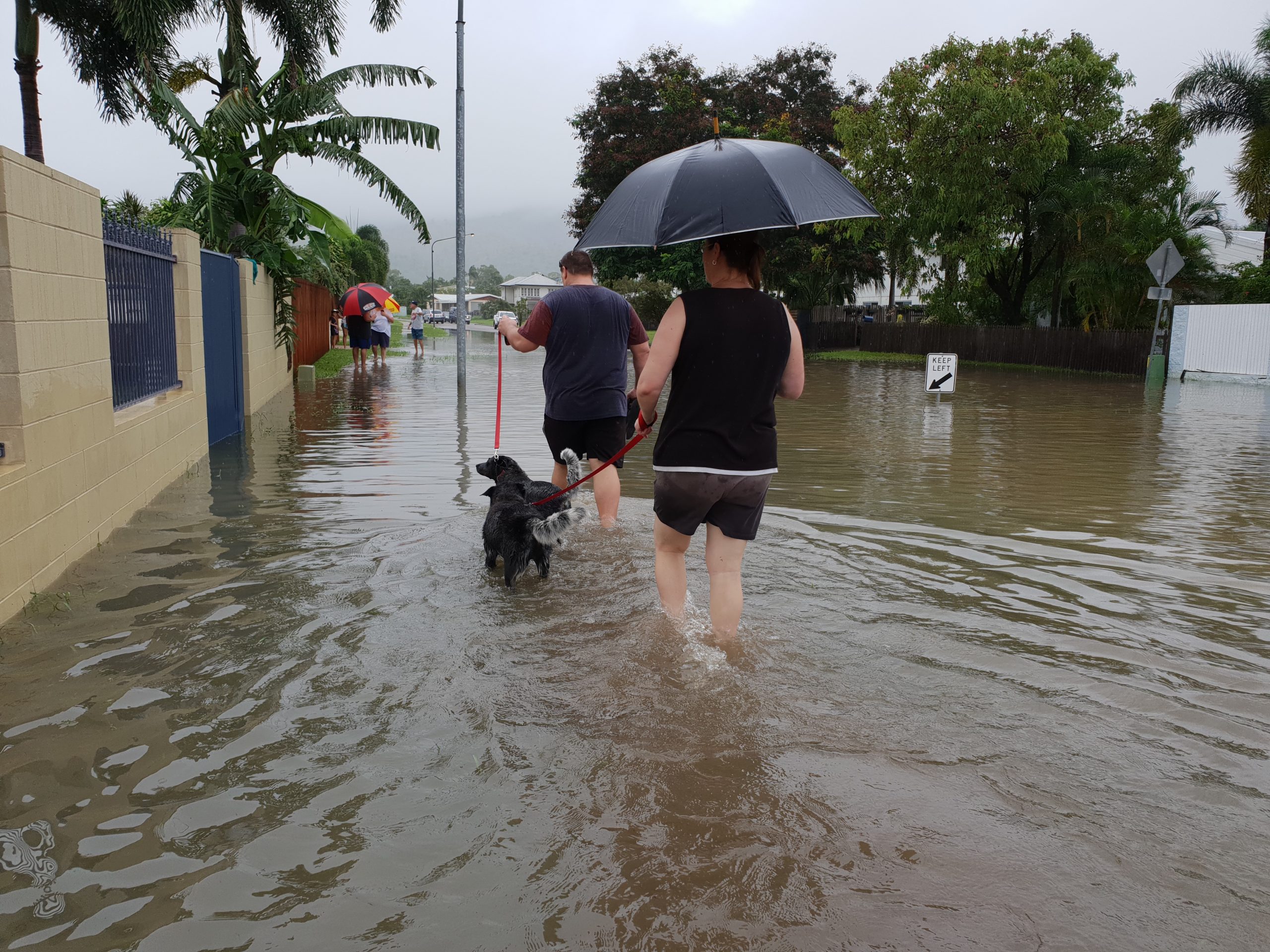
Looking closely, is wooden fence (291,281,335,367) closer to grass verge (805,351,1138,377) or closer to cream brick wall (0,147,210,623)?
cream brick wall (0,147,210,623)

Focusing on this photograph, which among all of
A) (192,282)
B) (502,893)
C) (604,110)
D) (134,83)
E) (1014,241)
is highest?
(604,110)

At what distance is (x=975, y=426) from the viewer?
13.9 metres

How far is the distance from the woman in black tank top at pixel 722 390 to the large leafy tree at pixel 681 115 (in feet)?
116

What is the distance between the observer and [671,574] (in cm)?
432

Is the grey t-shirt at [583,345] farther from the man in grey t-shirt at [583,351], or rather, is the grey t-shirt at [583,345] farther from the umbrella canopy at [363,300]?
the umbrella canopy at [363,300]

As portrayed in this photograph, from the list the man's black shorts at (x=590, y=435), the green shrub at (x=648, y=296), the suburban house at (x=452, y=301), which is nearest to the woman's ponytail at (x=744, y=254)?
the man's black shorts at (x=590, y=435)

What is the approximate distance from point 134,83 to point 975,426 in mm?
23283

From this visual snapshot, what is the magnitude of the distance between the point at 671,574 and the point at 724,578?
0.24 m

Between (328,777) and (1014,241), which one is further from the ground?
(1014,241)

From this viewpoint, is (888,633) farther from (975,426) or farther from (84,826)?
(975,426)

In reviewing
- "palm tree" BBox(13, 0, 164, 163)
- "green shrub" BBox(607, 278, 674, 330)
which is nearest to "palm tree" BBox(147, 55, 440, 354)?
"palm tree" BBox(13, 0, 164, 163)

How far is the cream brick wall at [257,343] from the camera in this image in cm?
1387

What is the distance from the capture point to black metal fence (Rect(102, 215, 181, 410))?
7.44 metres

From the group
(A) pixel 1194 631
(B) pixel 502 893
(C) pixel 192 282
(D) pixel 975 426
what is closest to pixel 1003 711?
(A) pixel 1194 631
